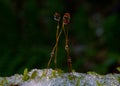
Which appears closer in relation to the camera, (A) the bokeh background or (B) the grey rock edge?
(B) the grey rock edge

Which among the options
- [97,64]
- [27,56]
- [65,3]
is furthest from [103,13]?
[27,56]

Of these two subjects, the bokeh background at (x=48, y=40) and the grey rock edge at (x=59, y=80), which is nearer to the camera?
the grey rock edge at (x=59, y=80)

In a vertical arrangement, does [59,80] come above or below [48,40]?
above

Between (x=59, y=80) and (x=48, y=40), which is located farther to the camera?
(x=48, y=40)

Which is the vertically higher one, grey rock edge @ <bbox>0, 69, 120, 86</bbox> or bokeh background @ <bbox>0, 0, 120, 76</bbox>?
grey rock edge @ <bbox>0, 69, 120, 86</bbox>

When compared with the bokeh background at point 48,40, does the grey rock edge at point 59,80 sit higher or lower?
higher
